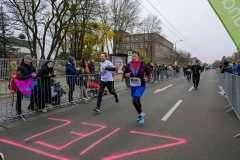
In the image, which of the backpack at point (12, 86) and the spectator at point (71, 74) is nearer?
the backpack at point (12, 86)

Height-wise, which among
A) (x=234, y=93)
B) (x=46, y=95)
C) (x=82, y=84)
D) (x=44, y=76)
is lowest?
(x=46, y=95)

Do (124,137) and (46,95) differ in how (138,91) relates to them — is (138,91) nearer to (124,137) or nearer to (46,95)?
(124,137)

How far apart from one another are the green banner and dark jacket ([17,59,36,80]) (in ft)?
16.9

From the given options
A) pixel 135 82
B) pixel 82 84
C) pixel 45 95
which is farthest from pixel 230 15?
pixel 82 84

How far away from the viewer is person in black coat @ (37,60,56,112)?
622cm

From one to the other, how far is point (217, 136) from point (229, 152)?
2.64 ft

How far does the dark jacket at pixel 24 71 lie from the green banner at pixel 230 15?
16.9ft

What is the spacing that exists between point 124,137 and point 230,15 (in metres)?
2.95

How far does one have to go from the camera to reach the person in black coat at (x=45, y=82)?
6.22 meters

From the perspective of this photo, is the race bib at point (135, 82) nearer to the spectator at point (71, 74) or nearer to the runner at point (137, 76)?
the runner at point (137, 76)

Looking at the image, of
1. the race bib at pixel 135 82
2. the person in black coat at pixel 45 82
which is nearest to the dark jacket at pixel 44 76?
the person in black coat at pixel 45 82

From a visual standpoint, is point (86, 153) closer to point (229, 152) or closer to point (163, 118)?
point (229, 152)

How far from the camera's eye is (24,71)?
559 cm

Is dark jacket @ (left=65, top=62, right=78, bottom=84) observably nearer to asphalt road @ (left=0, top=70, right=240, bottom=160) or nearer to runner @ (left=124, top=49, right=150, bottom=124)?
asphalt road @ (left=0, top=70, right=240, bottom=160)
